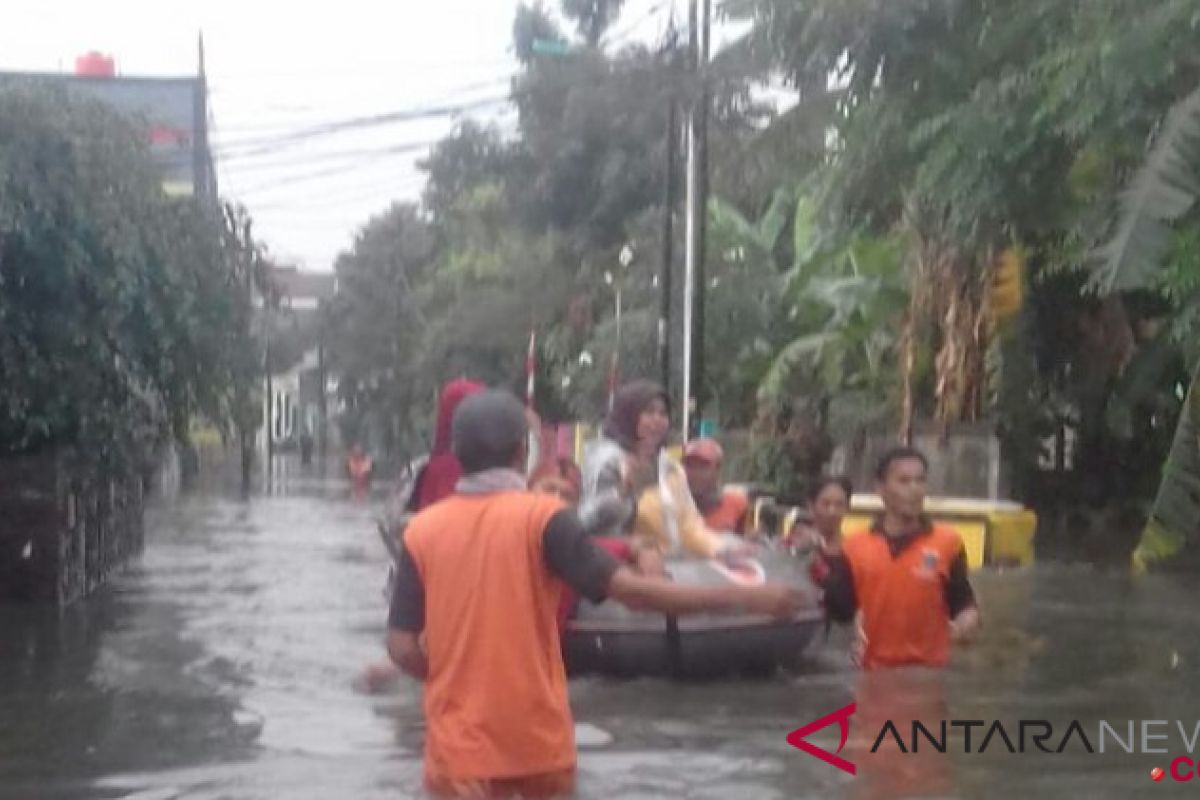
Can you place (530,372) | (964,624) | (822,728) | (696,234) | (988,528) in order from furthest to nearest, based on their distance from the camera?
(530,372) < (696,234) < (988,528) < (822,728) < (964,624)

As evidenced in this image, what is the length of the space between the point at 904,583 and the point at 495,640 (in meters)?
2.76

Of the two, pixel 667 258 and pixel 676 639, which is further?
pixel 667 258

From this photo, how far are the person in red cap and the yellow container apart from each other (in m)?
8.50

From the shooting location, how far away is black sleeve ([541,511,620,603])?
4844 mm

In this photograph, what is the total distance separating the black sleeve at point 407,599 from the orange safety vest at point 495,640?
0.25 ft

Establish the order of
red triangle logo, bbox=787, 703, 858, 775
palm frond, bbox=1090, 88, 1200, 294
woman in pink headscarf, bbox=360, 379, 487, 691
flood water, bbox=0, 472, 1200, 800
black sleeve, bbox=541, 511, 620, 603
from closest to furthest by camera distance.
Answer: black sleeve, bbox=541, 511, 620, 603
flood water, bbox=0, 472, 1200, 800
red triangle logo, bbox=787, 703, 858, 775
palm frond, bbox=1090, 88, 1200, 294
woman in pink headscarf, bbox=360, 379, 487, 691

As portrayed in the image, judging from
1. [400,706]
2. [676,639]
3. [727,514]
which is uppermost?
[727,514]

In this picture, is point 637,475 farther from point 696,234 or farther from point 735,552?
point 696,234

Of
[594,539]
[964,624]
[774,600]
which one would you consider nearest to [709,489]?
[964,624]

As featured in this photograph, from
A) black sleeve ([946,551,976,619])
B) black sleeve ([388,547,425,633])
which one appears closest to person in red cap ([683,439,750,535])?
black sleeve ([946,551,976,619])

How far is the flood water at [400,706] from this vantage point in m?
8.65

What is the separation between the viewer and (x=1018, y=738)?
963cm

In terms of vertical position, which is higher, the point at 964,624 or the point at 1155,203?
the point at 1155,203

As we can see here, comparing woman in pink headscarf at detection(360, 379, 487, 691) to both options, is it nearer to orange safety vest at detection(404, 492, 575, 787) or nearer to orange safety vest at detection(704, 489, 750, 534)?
orange safety vest at detection(704, 489, 750, 534)
